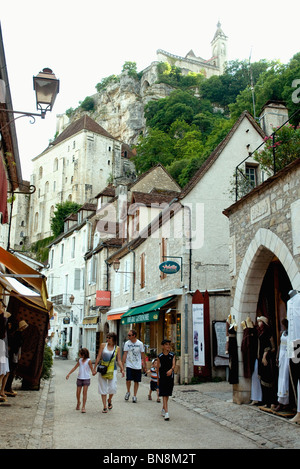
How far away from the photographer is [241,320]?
8.96 metres

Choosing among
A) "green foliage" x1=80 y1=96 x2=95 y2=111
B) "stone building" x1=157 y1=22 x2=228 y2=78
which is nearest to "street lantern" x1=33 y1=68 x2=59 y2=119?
"green foliage" x1=80 y1=96 x2=95 y2=111

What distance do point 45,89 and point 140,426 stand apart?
17.0 feet

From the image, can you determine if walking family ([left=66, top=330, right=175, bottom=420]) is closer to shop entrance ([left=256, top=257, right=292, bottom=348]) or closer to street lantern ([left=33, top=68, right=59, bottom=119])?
Answer: shop entrance ([left=256, top=257, right=292, bottom=348])

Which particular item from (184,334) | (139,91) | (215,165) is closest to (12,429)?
(184,334)

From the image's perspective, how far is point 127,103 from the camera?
292 ft

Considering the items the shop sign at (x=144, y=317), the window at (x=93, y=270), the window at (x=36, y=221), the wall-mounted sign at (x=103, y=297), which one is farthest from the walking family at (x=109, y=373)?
the window at (x=36, y=221)

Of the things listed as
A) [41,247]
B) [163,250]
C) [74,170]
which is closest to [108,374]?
[163,250]

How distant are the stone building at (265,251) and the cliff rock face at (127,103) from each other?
250 feet

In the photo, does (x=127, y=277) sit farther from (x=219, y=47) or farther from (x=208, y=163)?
(x=219, y=47)

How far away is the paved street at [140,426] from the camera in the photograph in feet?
17.1

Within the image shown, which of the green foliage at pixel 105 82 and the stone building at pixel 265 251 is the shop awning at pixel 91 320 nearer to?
the stone building at pixel 265 251

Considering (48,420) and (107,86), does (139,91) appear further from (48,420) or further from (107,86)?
(48,420)

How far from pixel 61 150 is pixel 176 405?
238 ft

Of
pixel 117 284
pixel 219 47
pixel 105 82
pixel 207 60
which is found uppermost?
pixel 219 47
